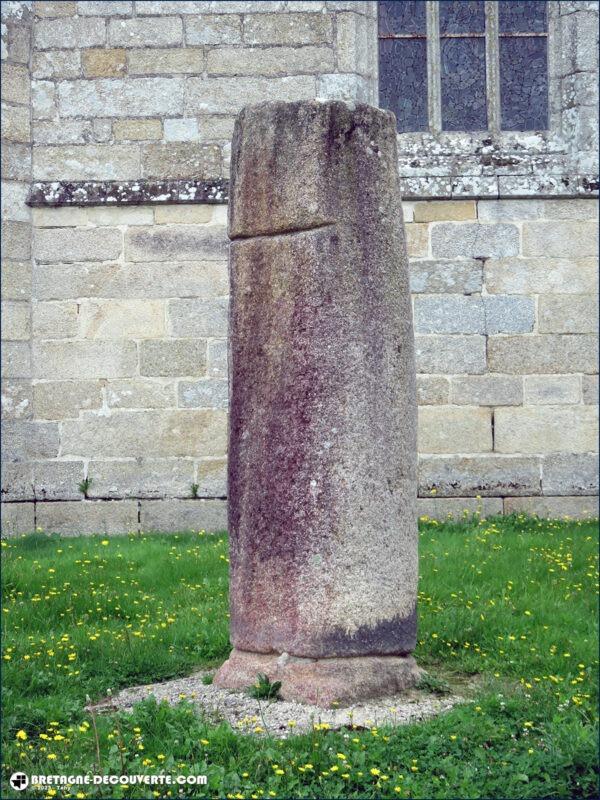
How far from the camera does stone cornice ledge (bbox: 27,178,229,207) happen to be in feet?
32.4

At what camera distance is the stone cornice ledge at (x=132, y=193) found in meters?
9.87

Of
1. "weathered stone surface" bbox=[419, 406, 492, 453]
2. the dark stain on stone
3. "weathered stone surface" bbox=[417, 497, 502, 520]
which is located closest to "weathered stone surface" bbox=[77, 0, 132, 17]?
"weathered stone surface" bbox=[419, 406, 492, 453]

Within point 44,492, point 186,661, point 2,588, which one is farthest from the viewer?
point 44,492

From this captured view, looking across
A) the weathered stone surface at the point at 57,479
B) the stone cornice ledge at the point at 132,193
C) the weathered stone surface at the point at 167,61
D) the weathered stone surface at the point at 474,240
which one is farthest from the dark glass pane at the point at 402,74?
the weathered stone surface at the point at 57,479

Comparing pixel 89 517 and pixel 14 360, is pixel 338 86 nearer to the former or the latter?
pixel 14 360

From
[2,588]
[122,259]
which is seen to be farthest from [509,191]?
[2,588]

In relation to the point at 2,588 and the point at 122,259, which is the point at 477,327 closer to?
the point at 122,259

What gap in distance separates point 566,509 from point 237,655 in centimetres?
598

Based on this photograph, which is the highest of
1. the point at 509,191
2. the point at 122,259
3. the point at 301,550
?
the point at 509,191

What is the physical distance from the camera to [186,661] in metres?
5.25

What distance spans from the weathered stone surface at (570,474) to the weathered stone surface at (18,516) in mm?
4915

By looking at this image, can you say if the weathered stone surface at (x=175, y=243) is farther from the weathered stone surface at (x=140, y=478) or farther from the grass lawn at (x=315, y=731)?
the grass lawn at (x=315, y=731)

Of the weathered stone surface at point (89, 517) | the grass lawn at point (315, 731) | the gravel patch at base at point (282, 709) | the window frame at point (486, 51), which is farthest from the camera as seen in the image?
the window frame at point (486, 51)

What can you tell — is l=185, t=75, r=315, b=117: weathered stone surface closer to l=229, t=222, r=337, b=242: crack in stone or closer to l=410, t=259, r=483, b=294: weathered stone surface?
l=410, t=259, r=483, b=294: weathered stone surface
